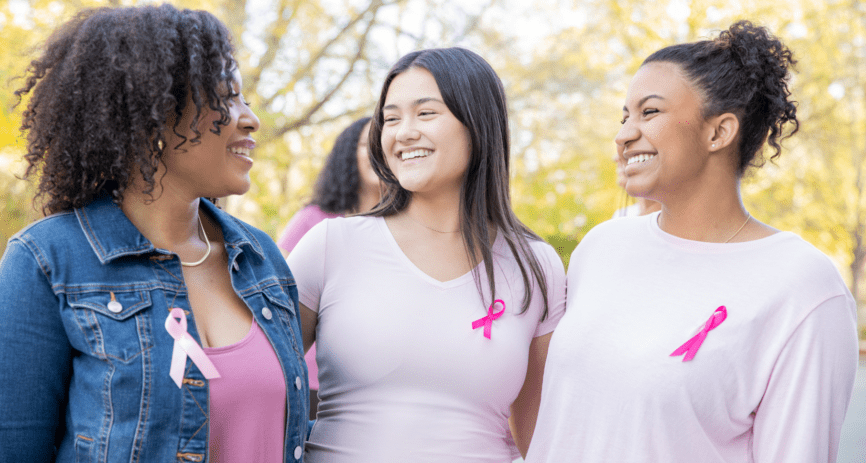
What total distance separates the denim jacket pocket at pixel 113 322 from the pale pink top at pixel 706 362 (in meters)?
1.15

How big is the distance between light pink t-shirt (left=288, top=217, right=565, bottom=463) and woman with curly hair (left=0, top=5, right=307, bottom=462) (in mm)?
209

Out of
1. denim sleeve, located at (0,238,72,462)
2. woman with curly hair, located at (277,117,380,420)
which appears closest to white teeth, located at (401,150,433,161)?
denim sleeve, located at (0,238,72,462)

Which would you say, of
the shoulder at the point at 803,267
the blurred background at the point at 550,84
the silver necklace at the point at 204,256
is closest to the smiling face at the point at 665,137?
the shoulder at the point at 803,267

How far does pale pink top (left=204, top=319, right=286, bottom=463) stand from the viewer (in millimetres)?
1665

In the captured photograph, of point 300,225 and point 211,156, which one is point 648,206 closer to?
point 300,225

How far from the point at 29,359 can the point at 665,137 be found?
174 centimetres

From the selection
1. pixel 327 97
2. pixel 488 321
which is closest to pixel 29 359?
pixel 488 321

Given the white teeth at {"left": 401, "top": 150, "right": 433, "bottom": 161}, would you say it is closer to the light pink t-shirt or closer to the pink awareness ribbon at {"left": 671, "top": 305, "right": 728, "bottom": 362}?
the light pink t-shirt

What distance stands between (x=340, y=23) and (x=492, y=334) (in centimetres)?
770

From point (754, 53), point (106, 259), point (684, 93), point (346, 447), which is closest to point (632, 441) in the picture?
point (346, 447)

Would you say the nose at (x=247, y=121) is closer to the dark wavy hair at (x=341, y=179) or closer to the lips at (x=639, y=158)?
the lips at (x=639, y=158)

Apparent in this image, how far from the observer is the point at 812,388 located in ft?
5.61

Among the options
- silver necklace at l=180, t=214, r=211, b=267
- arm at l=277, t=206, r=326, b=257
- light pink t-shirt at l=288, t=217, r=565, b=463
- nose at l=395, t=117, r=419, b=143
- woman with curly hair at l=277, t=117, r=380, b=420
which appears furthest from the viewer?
woman with curly hair at l=277, t=117, r=380, b=420

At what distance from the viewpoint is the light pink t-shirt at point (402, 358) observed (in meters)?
2.03
